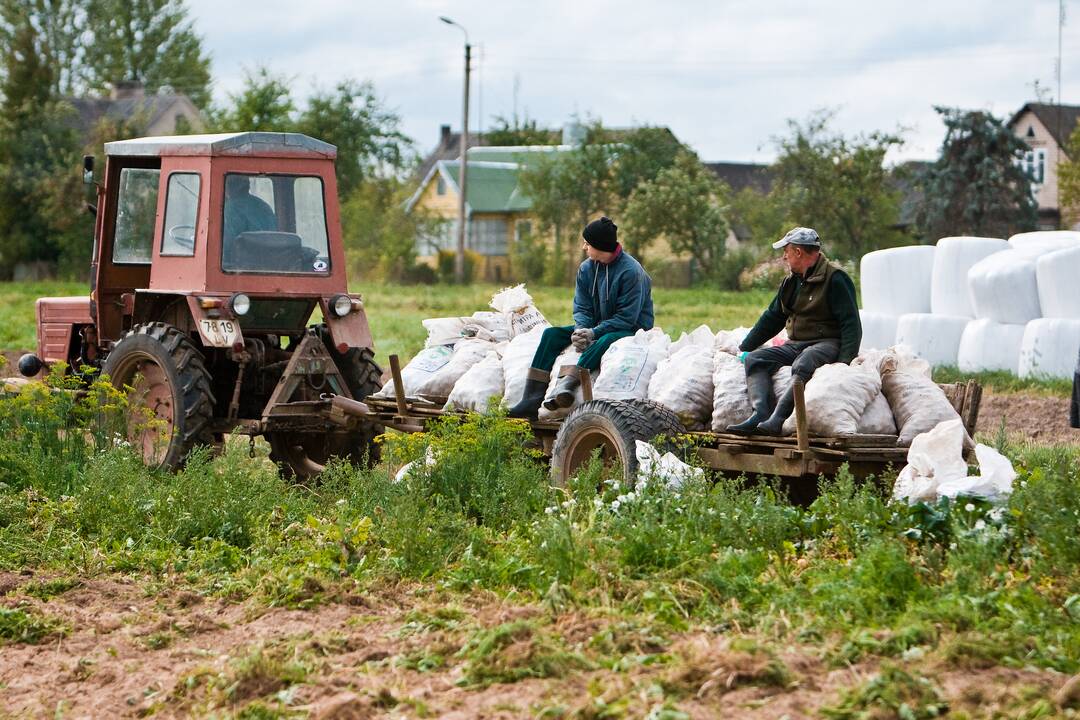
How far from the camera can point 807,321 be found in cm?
812

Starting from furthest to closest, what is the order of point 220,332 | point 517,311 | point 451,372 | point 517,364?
point 517,311, point 220,332, point 451,372, point 517,364

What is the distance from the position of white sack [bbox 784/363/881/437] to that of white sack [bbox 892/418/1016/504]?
1.26 feet

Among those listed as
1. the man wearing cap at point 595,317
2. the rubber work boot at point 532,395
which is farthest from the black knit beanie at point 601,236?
the rubber work boot at point 532,395

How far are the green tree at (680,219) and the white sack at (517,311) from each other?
3452 cm

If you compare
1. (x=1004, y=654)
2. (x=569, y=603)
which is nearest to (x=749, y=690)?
(x=1004, y=654)

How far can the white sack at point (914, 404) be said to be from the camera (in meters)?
7.49

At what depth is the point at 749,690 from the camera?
4.65 metres

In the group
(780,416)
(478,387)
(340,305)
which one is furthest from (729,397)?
(340,305)

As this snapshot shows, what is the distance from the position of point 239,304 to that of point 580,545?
174 inches

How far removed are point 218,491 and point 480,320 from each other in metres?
2.72

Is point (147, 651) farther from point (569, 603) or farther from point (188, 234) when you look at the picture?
point (188, 234)

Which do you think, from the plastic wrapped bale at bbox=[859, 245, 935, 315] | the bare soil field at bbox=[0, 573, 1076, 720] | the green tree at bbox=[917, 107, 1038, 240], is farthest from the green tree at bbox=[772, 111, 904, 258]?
the bare soil field at bbox=[0, 573, 1076, 720]

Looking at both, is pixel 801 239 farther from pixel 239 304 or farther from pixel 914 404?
pixel 239 304

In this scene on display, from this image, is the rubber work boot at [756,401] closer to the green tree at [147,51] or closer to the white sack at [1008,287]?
the white sack at [1008,287]
